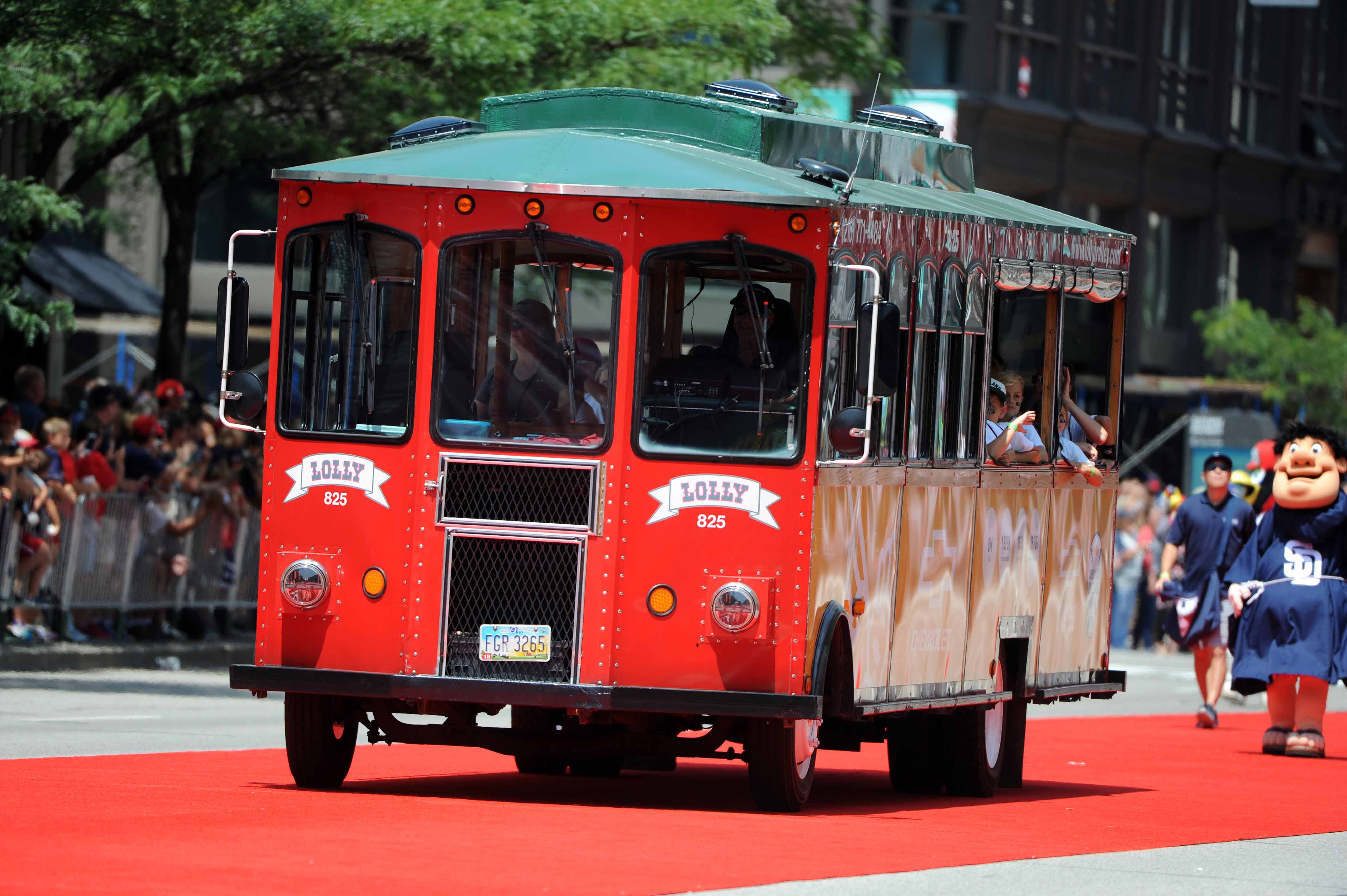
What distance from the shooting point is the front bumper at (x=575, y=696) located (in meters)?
10.2

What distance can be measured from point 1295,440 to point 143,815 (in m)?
9.39

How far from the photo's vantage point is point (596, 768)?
1281 centimetres

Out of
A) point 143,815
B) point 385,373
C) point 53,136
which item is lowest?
point 143,815

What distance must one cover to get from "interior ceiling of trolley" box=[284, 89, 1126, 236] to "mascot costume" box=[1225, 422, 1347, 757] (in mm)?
5987

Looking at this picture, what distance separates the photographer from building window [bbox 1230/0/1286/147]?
152ft

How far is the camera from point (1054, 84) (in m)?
41.5

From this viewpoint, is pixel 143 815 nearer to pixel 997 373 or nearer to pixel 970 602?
pixel 970 602

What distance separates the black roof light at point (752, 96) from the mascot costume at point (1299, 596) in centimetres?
594

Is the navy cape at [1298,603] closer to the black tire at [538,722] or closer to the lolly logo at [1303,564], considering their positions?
the lolly logo at [1303,564]

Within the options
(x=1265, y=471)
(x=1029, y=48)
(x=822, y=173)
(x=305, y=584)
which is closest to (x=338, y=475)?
(x=305, y=584)

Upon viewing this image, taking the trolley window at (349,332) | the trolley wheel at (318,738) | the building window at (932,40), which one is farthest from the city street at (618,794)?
the building window at (932,40)

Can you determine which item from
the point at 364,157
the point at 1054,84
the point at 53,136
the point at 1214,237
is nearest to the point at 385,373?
the point at 364,157

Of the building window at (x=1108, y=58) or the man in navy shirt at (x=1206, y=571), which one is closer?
the man in navy shirt at (x=1206, y=571)

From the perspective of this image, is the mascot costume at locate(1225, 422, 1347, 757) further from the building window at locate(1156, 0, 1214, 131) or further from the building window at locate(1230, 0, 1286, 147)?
the building window at locate(1230, 0, 1286, 147)
